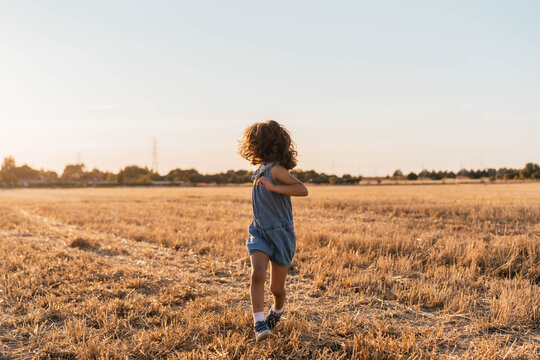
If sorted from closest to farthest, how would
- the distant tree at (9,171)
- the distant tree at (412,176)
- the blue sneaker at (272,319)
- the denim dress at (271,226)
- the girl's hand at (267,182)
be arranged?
1. the girl's hand at (267,182)
2. the denim dress at (271,226)
3. the blue sneaker at (272,319)
4. the distant tree at (412,176)
5. the distant tree at (9,171)

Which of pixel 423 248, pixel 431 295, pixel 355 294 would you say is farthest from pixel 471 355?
pixel 423 248

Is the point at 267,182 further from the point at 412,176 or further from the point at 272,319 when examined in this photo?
the point at 412,176

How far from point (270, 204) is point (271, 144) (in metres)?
0.57

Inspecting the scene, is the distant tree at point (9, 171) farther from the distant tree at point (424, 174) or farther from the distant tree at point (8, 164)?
the distant tree at point (424, 174)

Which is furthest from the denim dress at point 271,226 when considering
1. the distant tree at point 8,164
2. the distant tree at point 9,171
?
the distant tree at point 8,164

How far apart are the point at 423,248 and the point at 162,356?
5.81 metres

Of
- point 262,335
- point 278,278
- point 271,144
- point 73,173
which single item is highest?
point 73,173

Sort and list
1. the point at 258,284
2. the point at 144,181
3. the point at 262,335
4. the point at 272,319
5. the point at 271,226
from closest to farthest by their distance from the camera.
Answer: the point at 262,335 → the point at 258,284 → the point at 271,226 → the point at 272,319 → the point at 144,181

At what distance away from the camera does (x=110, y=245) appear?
8.45 metres

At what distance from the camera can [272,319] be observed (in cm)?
373

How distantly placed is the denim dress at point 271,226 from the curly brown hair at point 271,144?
3.7 inches

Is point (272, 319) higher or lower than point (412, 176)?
lower

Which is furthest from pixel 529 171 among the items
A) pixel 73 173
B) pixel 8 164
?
pixel 8 164

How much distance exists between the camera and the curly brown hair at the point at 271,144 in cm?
345
